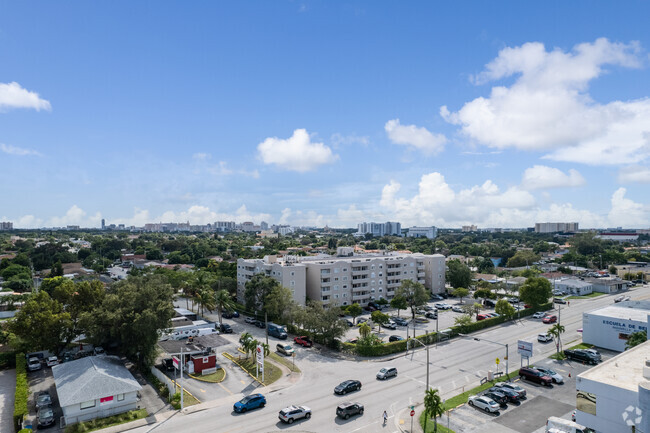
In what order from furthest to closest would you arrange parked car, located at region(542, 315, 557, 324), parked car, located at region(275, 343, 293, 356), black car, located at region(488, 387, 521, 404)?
parked car, located at region(542, 315, 557, 324), parked car, located at region(275, 343, 293, 356), black car, located at region(488, 387, 521, 404)

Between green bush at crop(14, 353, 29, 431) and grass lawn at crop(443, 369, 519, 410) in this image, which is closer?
green bush at crop(14, 353, 29, 431)

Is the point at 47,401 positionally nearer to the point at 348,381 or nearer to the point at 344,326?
the point at 348,381

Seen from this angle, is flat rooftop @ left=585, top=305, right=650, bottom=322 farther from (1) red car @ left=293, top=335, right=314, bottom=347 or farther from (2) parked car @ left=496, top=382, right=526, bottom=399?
(1) red car @ left=293, top=335, right=314, bottom=347

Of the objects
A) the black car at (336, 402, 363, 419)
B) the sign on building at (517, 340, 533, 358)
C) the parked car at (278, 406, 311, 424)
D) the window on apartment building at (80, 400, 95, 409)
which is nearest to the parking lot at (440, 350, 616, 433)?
the sign on building at (517, 340, 533, 358)

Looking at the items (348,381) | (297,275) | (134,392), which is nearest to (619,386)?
(348,381)

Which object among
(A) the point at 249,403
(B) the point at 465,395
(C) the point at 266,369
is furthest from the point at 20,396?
(B) the point at 465,395
